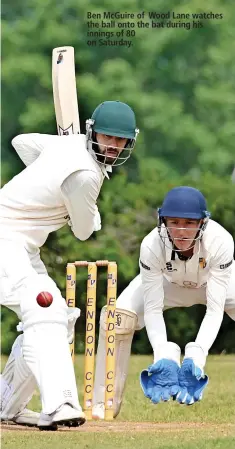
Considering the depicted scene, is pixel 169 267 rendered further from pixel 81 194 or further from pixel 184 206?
pixel 81 194

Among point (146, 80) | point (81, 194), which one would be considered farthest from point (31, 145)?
point (146, 80)

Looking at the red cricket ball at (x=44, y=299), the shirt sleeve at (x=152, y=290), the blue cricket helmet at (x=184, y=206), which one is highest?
the blue cricket helmet at (x=184, y=206)

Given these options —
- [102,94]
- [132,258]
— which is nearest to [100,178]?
[132,258]

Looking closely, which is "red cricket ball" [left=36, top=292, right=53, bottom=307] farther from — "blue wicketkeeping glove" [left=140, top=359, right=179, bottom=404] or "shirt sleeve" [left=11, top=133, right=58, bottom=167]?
"shirt sleeve" [left=11, top=133, right=58, bottom=167]

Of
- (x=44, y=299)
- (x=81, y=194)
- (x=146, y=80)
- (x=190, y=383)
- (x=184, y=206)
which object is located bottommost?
(x=146, y=80)

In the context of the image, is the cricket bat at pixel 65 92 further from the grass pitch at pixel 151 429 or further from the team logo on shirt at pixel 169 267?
the grass pitch at pixel 151 429

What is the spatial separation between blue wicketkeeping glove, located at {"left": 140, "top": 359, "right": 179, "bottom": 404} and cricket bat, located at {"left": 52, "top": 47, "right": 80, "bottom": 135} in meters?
1.70

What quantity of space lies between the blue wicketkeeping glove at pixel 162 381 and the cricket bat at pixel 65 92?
5.57 feet

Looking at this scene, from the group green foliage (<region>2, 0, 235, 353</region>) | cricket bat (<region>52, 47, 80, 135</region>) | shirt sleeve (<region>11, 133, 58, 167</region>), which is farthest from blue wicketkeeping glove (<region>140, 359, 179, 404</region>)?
green foliage (<region>2, 0, 235, 353</region>)

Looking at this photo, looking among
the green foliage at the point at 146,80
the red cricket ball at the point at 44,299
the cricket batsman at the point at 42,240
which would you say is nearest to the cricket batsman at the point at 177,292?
the cricket batsman at the point at 42,240

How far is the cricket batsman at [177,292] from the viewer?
5117mm

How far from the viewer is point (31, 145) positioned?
17.4 feet

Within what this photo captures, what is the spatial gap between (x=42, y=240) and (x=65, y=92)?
167 centimetres

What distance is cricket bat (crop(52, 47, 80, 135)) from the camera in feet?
20.8
